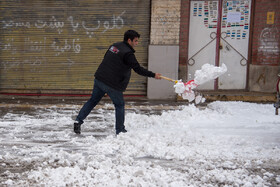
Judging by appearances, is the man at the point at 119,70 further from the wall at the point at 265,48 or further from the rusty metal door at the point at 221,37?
the wall at the point at 265,48

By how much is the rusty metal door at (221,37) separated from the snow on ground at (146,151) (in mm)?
3356

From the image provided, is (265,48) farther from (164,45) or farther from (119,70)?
(119,70)

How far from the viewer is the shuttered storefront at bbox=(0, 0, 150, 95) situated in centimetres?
1044

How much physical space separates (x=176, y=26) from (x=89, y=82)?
3355 millimetres

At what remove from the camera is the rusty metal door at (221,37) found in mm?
10398

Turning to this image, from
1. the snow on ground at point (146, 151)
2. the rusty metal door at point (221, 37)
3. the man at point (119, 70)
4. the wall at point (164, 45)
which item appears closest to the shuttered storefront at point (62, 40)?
the wall at point (164, 45)

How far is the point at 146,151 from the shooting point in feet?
15.7

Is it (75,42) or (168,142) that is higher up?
(75,42)

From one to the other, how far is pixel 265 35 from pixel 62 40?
21.4ft

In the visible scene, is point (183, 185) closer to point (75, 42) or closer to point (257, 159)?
point (257, 159)

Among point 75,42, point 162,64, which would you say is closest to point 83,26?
point 75,42

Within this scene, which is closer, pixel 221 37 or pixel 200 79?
pixel 200 79

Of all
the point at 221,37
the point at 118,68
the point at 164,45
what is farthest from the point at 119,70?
the point at 221,37

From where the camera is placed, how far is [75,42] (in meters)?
10.6
